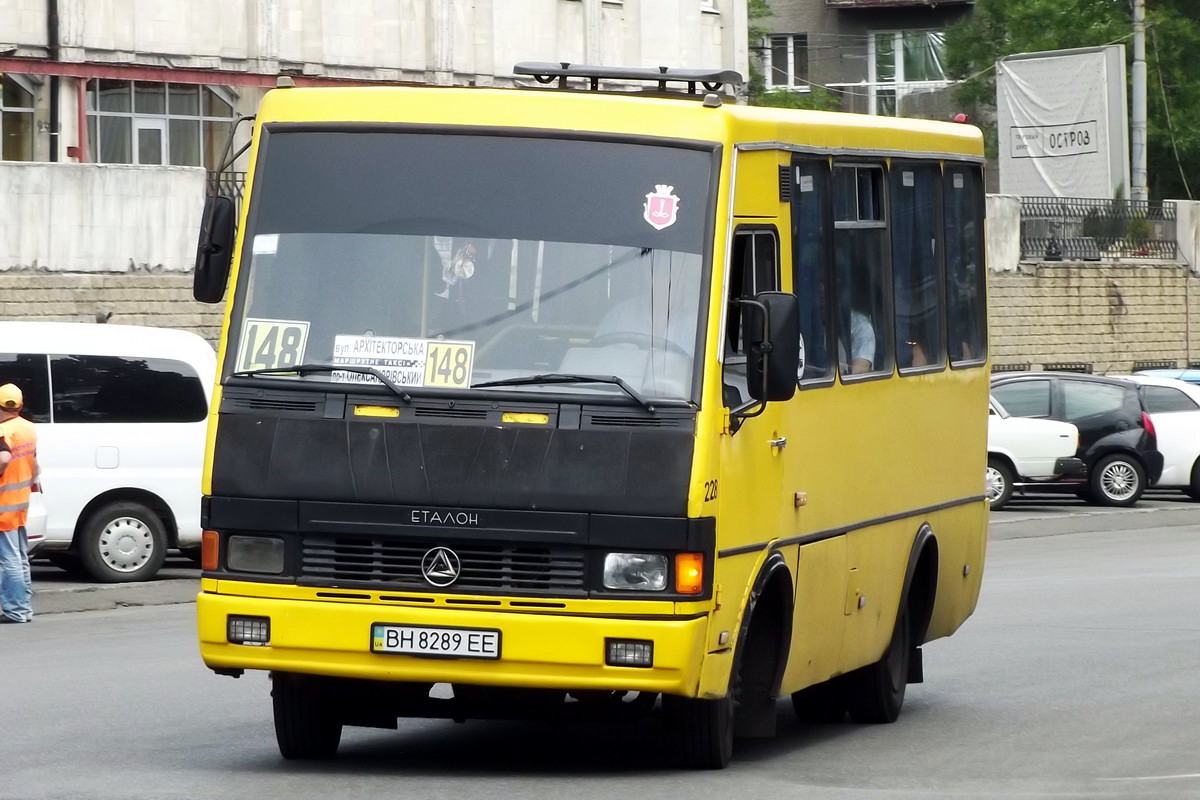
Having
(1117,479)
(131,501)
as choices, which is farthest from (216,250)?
(1117,479)

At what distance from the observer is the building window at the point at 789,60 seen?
7675 centimetres

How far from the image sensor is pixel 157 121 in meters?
41.4

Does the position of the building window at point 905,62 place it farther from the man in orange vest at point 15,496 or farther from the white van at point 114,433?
the man in orange vest at point 15,496

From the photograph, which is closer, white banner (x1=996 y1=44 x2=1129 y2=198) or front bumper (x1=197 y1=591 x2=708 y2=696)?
front bumper (x1=197 y1=591 x2=708 y2=696)

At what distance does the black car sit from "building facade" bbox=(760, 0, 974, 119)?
45.2m

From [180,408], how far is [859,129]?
10.5m

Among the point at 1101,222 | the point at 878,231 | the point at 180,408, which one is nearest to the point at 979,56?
the point at 1101,222

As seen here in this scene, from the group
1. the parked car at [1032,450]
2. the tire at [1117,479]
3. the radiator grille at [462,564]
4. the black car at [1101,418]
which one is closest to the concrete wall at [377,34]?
the black car at [1101,418]

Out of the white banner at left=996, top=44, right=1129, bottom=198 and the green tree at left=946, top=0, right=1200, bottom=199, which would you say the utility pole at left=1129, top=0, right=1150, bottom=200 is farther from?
the green tree at left=946, top=0, right=1200, bottom=199

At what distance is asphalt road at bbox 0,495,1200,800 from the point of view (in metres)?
9.06

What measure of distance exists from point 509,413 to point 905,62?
69248 mm

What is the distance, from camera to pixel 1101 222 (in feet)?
151

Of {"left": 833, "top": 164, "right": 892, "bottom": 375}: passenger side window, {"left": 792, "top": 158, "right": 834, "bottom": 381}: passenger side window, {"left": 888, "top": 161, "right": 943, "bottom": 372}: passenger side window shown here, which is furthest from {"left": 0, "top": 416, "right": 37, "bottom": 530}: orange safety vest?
{"left": 792, "top": 158, "right": 834, "bottom": 381}: passenger side window

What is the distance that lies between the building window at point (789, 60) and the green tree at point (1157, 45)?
387 inches
